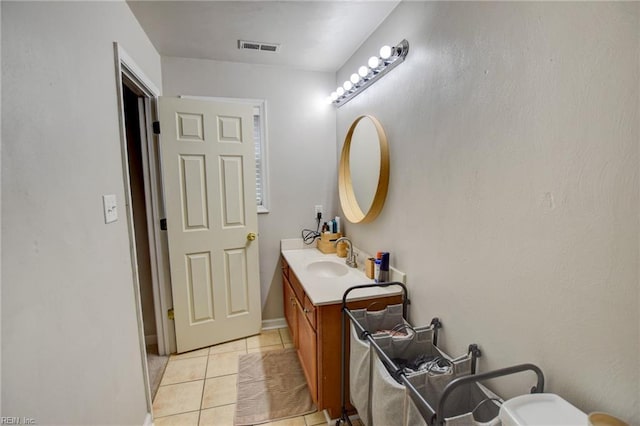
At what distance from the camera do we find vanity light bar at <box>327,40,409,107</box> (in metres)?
1.52

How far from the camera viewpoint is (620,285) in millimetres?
679

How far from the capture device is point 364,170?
6.61 feet

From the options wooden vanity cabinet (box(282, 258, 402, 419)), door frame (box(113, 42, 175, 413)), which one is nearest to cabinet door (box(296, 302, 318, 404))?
wooden vanity cabinet (box(282, 258, 402, 419))

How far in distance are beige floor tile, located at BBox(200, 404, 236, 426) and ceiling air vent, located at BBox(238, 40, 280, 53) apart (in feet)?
8.05

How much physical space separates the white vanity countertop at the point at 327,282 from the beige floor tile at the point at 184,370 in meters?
1.03

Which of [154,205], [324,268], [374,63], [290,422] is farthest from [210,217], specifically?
[374,63]

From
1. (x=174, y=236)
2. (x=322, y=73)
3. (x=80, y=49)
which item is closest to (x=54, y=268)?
(x=80, y=49)

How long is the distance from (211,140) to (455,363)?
213cm

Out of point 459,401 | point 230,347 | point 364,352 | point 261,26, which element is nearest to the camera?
point 459,401

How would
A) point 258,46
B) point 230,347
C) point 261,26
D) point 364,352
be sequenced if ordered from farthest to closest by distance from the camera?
point 230,347 < point 258,46 < point 261,26 < point 364,352

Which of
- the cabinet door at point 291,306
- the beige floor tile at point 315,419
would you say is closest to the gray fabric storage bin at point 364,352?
the beige floor tile at point 315,419

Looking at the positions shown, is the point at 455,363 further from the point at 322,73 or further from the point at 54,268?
the point at 322,73

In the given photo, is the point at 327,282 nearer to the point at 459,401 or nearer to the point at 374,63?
the point at 459,401

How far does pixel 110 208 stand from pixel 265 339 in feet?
5.73
